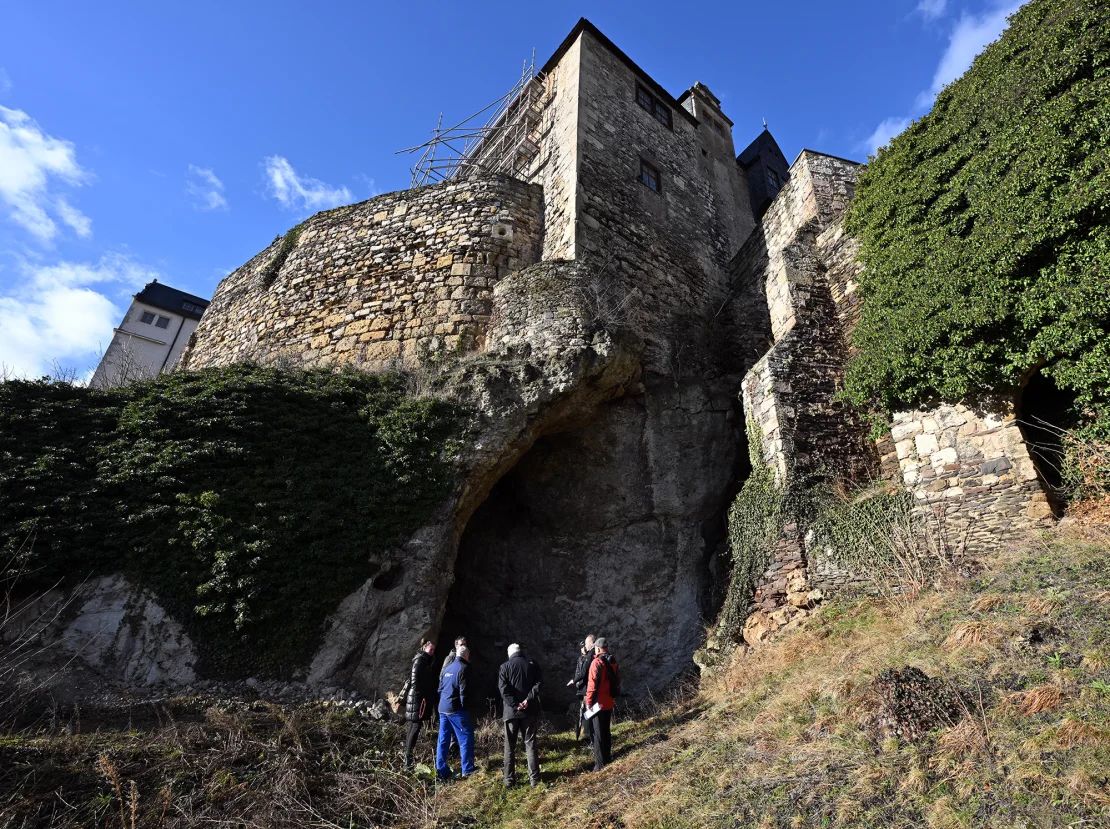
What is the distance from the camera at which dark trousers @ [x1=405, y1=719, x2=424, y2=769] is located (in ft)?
18.8

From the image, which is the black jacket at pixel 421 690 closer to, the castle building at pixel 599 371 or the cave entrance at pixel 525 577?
the castle building at pixel 599 371

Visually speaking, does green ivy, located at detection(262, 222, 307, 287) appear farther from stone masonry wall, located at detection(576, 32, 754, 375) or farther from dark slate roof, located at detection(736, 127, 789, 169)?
dark slate roof, located at detection(736, 127, 789, 169)

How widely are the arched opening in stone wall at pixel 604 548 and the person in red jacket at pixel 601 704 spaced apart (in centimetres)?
302

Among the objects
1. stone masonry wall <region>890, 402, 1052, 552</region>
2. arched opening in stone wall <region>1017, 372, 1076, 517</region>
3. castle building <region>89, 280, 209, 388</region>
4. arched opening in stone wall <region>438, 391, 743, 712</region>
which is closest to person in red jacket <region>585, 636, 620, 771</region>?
arched opening in stone wall <region>438, 391, 743, 712</region>

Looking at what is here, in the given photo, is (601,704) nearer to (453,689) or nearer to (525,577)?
(453,689)

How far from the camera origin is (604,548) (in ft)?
31.5

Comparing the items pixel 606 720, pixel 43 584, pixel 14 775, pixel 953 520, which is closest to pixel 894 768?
pixel 606 720

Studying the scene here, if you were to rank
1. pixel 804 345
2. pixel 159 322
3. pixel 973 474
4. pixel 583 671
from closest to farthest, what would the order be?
pixel 583 671, pixel 973 474, pixel 804 345, pixel 159 322

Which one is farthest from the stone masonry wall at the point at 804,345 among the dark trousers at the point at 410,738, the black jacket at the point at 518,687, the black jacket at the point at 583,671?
the dark trousers at the point at 410,738

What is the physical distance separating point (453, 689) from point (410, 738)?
0.64 meters

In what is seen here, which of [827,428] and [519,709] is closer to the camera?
[519,709]

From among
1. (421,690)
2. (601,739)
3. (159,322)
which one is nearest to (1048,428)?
(601,739)

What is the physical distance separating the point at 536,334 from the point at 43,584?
6.49 metres

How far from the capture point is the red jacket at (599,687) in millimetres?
5730
